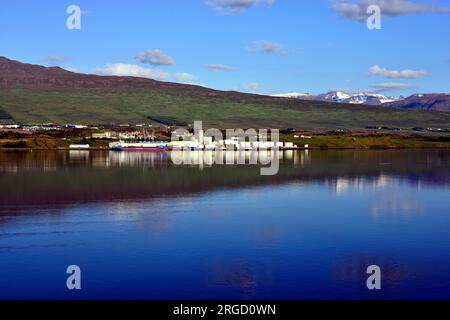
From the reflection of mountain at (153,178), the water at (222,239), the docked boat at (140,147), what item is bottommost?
the water at (222,239)

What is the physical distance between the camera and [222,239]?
27875 mm

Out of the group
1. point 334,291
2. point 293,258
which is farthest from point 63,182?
point 334,291

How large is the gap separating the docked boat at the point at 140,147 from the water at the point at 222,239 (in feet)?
239

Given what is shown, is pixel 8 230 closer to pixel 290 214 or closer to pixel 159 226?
pixel 159 226

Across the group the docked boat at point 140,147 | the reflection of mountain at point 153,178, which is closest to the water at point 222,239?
the reflection of mountain at point 153,178

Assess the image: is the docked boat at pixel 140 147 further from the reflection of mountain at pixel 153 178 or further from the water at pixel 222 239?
the water at pixel 222 239

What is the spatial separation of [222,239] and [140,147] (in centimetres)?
10280

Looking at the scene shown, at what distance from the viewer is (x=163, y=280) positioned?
67.8 ft

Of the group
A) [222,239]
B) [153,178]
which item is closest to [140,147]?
[153,178]

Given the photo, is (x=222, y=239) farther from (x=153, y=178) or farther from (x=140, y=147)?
(x=140, y=147)

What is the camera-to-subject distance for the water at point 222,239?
790 inches

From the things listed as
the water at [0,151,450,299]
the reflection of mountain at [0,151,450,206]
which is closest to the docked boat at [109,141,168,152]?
the reflection of mountain at [0,151,450,206]
